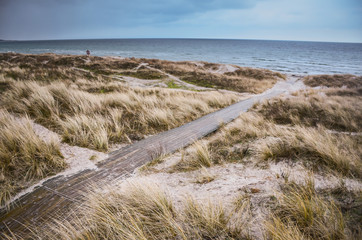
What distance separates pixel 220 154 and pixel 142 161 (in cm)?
194

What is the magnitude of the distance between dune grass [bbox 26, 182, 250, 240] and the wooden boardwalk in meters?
0.31

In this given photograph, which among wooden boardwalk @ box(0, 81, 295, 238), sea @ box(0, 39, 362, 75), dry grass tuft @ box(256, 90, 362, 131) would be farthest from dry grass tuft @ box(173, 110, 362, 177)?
sea @ box(0, 39, 362, 75)

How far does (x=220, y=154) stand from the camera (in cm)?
420

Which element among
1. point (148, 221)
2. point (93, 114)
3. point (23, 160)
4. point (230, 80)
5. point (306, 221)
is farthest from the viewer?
point (230, 80)

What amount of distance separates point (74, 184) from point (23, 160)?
1284 mm

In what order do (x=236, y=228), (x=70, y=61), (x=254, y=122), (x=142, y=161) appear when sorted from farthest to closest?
(x=70, y=61), (x=254, y=122), (x=142, y=161), (x=236, y=228)

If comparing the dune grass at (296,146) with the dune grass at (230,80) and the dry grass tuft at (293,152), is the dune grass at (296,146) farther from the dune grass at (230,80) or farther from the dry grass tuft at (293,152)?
the dune grass at (230,80)

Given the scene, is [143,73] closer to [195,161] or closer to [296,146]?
[195,161]

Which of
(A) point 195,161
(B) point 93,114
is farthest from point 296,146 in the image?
(B) point 93,114

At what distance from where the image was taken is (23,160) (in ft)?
10.6

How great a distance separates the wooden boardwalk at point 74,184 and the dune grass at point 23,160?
283 mm

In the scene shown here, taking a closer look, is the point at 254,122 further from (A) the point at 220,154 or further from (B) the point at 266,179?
(B) the point at 266,179

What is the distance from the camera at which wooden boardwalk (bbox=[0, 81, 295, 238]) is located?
7.37ft

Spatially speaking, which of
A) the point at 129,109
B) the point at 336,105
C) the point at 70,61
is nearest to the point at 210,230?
the point at 129,109
